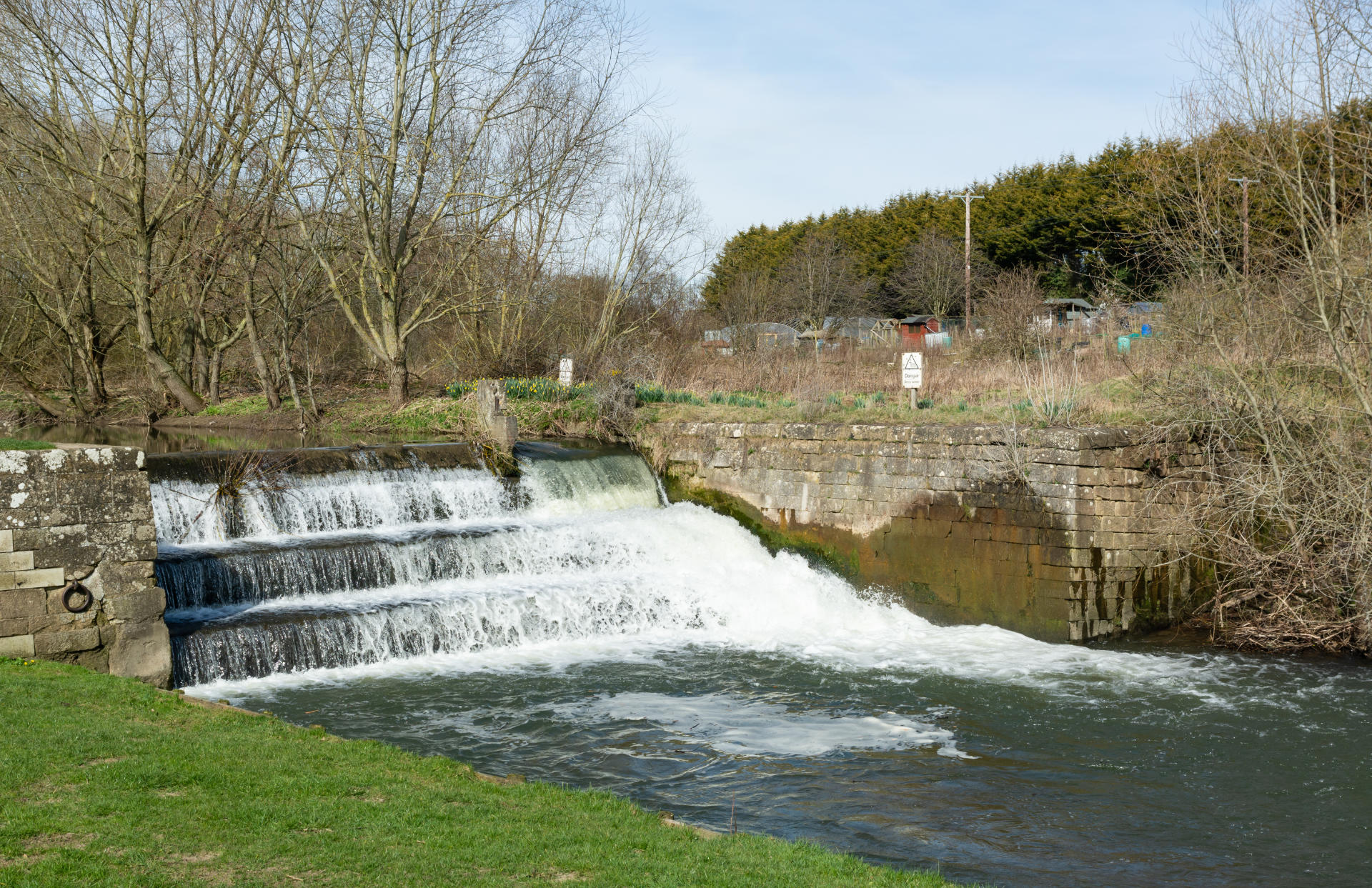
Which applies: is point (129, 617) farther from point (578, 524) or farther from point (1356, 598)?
point (1356, 598)

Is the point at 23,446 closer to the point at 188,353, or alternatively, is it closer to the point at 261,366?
the point at 261,366

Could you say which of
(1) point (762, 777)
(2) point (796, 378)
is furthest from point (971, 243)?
(1) point (762, 777)

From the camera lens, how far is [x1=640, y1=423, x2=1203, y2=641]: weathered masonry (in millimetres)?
10328

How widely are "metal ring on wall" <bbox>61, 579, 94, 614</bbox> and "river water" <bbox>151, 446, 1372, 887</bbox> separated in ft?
3.18

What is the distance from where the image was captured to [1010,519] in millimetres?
10703

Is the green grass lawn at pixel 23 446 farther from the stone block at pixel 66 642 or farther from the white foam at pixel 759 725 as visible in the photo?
the white foam at pixel 759 725

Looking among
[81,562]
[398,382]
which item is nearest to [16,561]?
[81,562]

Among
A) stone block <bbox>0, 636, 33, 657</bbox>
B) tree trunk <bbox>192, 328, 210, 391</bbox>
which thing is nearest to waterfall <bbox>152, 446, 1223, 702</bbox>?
stone block <bbox>0, 636, 33, 657</bbox>

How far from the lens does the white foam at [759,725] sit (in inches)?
274

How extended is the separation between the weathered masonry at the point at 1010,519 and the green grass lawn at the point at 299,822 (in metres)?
6.47

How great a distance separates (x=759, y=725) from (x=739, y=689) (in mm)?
989

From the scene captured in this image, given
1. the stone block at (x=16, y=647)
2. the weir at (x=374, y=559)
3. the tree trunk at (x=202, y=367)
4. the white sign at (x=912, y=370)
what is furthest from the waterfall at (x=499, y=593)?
the tree trunk at (x=202, y=367)

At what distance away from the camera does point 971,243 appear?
38.8 metres

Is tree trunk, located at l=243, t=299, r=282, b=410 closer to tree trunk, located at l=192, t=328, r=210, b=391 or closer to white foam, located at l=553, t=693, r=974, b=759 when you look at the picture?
tree trunk, located at l=192, t=328, r=210, b=391
